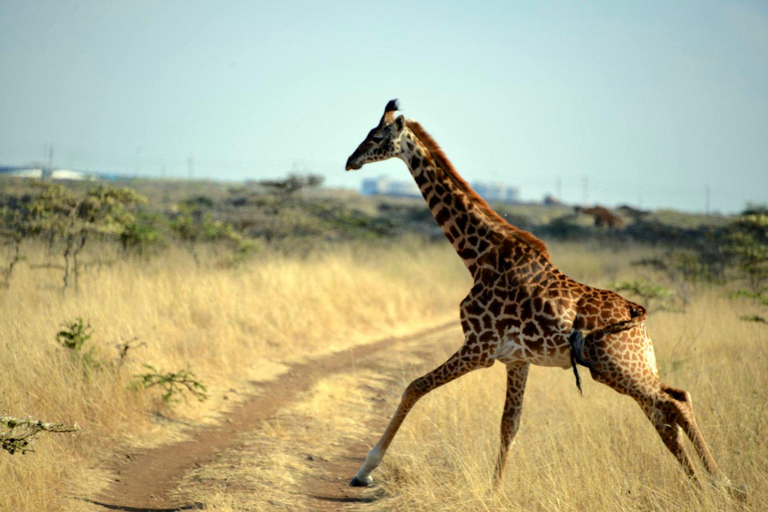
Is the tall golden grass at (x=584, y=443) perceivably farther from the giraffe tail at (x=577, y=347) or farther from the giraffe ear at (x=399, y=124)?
the giraffe ear at (x=399, y=124)

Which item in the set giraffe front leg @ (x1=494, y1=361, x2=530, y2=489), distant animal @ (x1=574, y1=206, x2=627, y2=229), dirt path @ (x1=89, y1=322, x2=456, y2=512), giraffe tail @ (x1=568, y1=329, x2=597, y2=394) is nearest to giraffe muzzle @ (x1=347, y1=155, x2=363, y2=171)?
giraffe front leg @ (x1=494, y1=361, x2=530, y2=489)

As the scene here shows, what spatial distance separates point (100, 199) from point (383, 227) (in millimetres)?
14259

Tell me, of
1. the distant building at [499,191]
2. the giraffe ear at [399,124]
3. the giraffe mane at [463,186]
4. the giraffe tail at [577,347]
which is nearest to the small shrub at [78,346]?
the giraffe ear at [399,124]

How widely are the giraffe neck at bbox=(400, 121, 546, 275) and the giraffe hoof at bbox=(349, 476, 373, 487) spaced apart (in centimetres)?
185

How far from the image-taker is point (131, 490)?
5379 mm

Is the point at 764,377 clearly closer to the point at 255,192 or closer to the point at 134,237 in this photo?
the point at 134,237

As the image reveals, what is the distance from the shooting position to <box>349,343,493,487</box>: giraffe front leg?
16.3 ft

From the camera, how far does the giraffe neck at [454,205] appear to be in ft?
17.2

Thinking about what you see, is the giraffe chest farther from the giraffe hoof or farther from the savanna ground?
the giraffe hoof

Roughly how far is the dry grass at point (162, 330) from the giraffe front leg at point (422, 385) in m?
2.08

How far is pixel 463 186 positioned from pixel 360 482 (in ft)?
8.16

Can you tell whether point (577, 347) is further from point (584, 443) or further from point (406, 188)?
point (406, 188)

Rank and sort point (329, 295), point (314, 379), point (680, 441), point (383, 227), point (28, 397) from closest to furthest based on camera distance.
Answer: point (680, 441), point (28, 397), point (314, 379), point (329, 295), point (383, 227)

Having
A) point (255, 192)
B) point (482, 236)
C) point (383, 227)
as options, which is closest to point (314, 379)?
point (482, 236)
